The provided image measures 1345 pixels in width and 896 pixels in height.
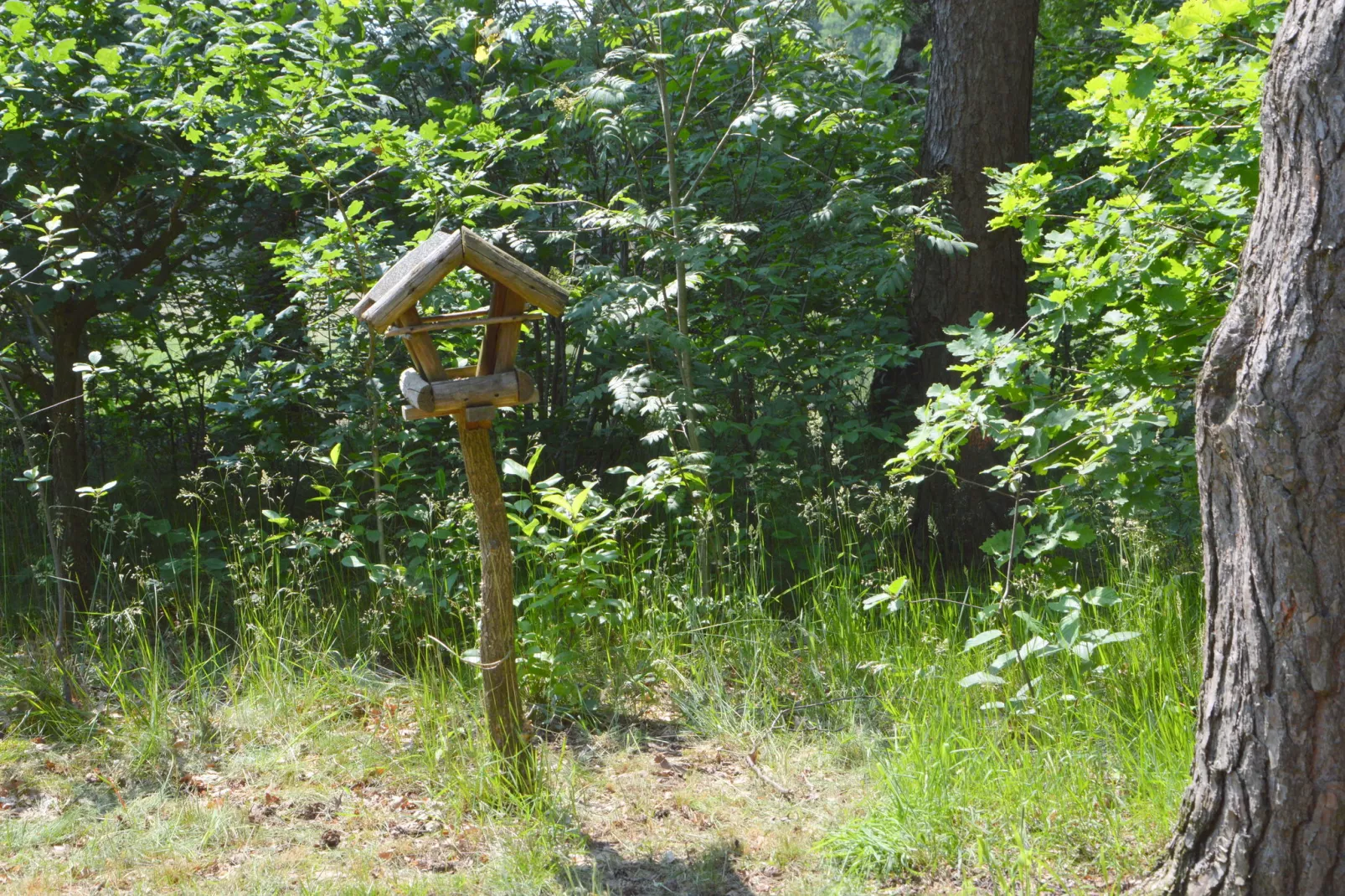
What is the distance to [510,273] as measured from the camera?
319 centimetres

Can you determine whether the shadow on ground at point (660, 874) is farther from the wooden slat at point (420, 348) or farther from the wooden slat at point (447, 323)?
the wooden slat at point (447, 323)

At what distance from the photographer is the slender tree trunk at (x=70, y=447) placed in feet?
18.1

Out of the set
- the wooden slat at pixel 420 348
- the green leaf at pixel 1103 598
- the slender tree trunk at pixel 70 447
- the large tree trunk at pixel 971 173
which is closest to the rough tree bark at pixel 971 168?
the large tree trunk at pixel 971 173

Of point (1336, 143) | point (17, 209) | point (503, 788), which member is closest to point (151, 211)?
point (17, 209)

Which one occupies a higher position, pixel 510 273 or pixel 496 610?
pixel 510 273

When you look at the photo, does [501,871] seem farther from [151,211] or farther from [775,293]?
[151,211]

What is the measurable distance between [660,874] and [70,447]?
4.36 m

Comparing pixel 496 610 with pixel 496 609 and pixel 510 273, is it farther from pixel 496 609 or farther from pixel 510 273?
pixel 510 273

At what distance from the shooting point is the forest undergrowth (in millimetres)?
3078

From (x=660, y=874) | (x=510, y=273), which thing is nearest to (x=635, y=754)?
(x=660, y=874)

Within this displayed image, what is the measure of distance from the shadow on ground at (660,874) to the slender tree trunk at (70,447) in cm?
357

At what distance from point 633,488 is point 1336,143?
2997 mm

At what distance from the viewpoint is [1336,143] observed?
214cm

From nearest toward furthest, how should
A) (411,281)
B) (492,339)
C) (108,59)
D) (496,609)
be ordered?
(411,281), (492,339), (496,609), (108,59)
